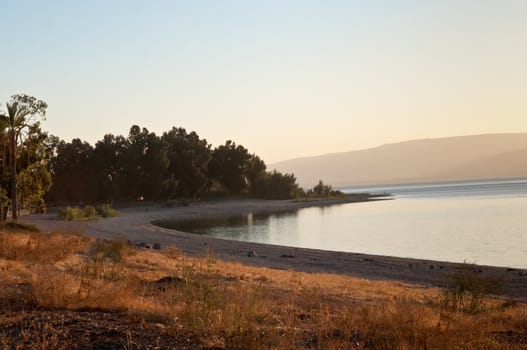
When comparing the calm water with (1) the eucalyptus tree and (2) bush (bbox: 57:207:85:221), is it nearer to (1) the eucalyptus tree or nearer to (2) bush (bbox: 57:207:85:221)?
(2) bush (bbox: 57:207:85:221)

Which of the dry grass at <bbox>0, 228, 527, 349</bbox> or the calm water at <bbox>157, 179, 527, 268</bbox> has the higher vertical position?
the dry grass at <bbox>0, 228, 527, 349</bbox>

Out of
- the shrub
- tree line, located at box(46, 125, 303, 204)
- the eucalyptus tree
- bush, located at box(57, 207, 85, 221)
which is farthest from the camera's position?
tree line, located at box(46, 125, 303, 204)

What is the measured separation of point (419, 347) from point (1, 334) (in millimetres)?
5378

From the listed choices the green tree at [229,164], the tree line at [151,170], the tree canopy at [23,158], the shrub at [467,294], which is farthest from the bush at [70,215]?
the shrub at [467,294]

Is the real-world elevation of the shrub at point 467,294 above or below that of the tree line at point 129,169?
below

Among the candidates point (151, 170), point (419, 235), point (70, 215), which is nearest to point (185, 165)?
point (151, 170)

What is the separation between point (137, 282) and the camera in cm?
1345

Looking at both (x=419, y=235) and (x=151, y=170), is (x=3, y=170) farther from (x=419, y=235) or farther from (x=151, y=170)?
(x=151, y=170)

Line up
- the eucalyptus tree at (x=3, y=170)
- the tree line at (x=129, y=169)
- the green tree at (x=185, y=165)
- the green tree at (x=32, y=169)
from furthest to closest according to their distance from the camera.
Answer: the green tree at (x=185, y=165) < the tree line at (x=129, y=169) < the green tree at (x=32, y=169) < the eucalyptus tree at (x=3, y=170)

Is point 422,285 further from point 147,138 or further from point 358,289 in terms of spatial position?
point 147,138

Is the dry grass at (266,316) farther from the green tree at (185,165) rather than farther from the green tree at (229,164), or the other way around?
the green tree at (229,164)

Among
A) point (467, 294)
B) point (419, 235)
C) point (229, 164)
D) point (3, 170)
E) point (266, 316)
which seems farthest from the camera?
point (229, 164)

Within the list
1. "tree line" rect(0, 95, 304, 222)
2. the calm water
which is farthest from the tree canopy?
"tree line" rect(0, 95, 304, 222)

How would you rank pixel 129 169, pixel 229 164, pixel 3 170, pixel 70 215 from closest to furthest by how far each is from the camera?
pixel 3 170
pixel 70 215
pixel 129 169
pixel 229 164
